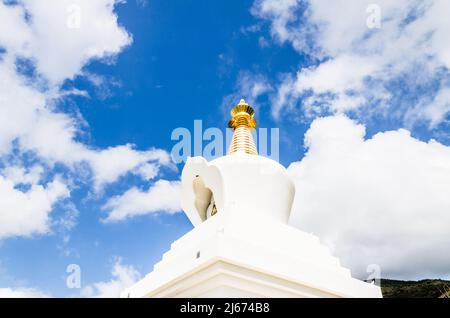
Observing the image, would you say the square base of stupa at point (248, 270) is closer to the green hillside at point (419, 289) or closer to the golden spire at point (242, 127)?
the golden spire at point (242, 127)

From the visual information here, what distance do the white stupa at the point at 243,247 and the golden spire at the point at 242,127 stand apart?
5 cm

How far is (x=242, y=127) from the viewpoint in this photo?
13938 millimetres

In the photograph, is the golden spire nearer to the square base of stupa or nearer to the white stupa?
the white stupa

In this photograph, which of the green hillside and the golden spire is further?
the green hillside

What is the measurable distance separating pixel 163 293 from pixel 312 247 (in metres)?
3.98

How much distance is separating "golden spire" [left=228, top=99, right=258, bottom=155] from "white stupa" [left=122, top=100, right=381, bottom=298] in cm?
5

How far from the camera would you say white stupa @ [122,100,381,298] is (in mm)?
7344

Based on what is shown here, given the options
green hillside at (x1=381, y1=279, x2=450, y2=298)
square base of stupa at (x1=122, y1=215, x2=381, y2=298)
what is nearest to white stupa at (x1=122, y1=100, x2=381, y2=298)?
square base of stupa at (x1=122, y1=215, x2=381, y2=298)

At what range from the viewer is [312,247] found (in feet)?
32.0

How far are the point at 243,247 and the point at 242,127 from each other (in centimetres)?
708
